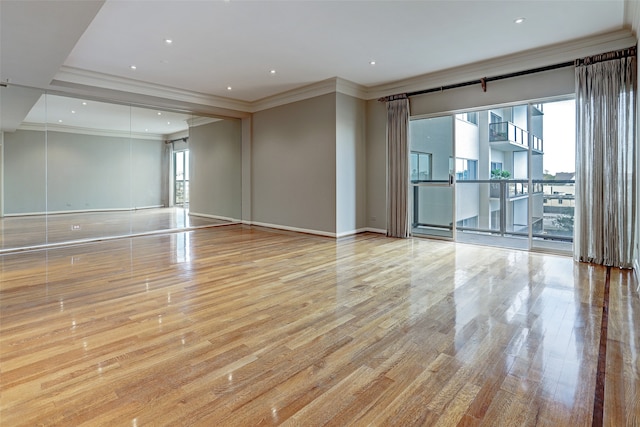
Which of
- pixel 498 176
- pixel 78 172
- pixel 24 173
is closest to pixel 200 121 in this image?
pixel 78 172

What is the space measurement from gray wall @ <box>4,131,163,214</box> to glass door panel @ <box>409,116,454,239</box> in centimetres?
569

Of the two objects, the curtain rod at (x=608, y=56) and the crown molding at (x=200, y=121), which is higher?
the crown molding at (x=200, y=121)

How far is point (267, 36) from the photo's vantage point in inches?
178

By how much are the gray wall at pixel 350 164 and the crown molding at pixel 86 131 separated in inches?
168

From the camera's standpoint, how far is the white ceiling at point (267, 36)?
12.2 ft

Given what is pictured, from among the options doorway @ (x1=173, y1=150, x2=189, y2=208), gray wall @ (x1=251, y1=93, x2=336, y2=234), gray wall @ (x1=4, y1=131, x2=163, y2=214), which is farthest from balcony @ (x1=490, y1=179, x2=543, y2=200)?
gray wall @ (x1=4, y1=131, x2=163, y2=214)

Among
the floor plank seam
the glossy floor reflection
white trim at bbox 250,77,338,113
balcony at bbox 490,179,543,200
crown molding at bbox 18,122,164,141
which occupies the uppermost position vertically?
white trim at bbox 250,77,338,113

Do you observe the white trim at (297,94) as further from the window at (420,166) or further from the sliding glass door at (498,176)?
the window at (420,166)

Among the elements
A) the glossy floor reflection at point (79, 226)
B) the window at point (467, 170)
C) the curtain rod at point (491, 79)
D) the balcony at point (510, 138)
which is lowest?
the glossy floor reflection at point (79, 226)

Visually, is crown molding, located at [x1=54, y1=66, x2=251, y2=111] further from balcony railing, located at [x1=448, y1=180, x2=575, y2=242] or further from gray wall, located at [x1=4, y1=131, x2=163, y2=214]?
balcony railing, located at [x1=448, y1=180, x2=575, y2=242]

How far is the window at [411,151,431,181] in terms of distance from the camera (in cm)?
668

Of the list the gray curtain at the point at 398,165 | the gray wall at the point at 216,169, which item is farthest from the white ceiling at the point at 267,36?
the gray wall at the point at 216,169

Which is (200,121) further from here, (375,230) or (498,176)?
(498,176)

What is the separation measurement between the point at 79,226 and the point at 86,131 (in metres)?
1.87
